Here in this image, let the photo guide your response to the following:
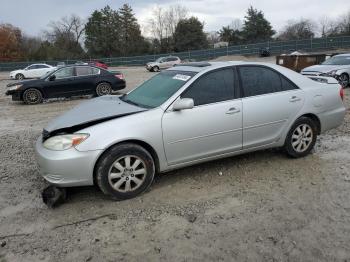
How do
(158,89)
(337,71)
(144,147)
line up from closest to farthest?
1. (144,147)
2. (158,89)
3. (337,71)

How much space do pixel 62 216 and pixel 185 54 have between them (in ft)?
176

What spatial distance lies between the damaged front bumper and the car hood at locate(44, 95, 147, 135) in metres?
0.34

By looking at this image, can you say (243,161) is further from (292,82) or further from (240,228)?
(240,228)

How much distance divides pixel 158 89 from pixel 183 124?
865 mm

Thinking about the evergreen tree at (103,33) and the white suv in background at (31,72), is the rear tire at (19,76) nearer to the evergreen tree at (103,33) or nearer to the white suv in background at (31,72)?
the white suv in background at (31,72)

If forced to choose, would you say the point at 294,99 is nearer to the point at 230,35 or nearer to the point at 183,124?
the point at 183,124

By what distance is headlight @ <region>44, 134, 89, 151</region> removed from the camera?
4.09m

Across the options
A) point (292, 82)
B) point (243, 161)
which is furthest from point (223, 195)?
point (292, 82)

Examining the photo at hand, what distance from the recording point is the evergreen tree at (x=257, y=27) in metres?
71.5

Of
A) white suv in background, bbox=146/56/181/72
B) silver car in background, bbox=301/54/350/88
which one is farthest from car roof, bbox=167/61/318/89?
white suv in background, bbox=146/56/181/72

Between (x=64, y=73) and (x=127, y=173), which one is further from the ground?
(x=64, y=73)

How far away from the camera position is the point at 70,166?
4.02 metres

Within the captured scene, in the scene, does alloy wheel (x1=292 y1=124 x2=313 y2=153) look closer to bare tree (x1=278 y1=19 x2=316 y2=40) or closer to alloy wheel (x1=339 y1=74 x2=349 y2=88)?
alloy wheel (x1=339 y1=74 x2=349 y2=88)

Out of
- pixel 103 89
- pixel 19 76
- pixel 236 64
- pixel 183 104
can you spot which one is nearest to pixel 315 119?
pixel 236 64
